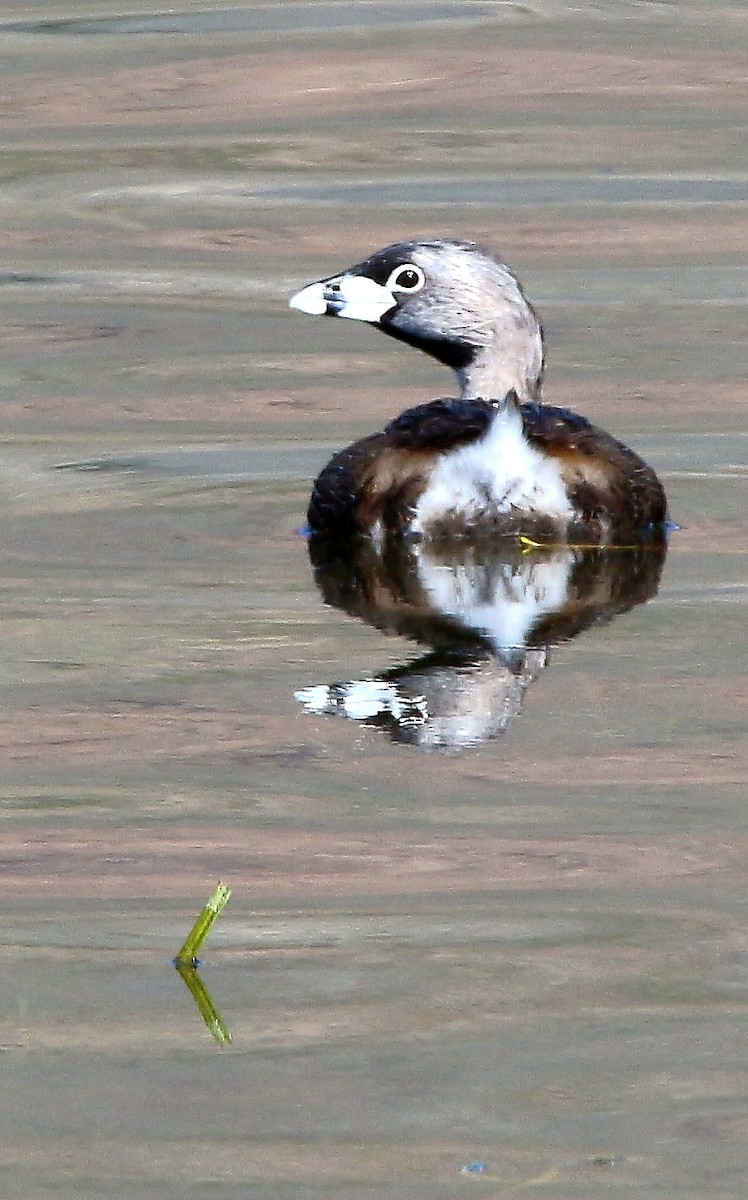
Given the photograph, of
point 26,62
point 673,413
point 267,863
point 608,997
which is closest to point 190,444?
point 673,413

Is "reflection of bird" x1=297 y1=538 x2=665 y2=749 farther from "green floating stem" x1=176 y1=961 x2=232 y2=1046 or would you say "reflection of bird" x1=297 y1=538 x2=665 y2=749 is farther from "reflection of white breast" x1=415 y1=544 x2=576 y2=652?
"green floating stem" x1=176 y1=961 x2=232 y2=1046

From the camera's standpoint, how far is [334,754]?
5.08m

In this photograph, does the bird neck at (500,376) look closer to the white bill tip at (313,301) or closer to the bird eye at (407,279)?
the bird eye at (407,279)

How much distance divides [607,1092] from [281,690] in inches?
78.0

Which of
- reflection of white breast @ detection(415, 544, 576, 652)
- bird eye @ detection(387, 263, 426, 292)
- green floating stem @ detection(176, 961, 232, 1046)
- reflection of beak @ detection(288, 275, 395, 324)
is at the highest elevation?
bird eye @ detection(387, 263, 426, 292)

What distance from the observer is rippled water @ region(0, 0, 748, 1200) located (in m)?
3.63

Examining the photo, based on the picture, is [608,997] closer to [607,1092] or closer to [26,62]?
[607,1092]

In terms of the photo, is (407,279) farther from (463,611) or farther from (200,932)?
(200,932)

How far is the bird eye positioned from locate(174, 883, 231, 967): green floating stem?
3740 mm

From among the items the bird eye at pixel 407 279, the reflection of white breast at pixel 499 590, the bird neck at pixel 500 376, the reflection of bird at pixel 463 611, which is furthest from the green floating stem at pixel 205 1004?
the bird eye at pixel 407 279

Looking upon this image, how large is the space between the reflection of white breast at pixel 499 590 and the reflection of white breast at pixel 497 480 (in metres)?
0.11

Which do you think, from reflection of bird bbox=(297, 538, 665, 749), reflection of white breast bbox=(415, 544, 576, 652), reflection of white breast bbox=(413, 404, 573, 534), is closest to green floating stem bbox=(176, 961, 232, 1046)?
reflection of bird bbox=(297, 538, 665, 749)

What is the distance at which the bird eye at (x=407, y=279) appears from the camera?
25.0ft

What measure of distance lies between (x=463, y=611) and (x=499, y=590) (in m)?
0.23
